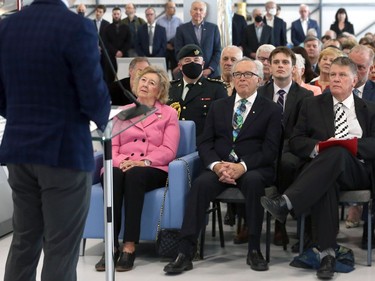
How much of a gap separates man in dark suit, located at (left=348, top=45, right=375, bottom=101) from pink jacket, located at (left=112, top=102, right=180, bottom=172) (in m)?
1.39

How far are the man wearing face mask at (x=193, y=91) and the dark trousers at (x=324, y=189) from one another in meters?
1.29

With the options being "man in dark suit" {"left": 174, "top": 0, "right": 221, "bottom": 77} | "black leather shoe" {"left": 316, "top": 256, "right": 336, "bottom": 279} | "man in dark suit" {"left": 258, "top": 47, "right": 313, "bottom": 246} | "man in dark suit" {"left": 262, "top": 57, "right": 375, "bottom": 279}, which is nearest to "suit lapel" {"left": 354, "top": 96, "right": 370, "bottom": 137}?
"man in dark suit" {"left": 262, "top": 57, "right": 375, "bottom": 279}

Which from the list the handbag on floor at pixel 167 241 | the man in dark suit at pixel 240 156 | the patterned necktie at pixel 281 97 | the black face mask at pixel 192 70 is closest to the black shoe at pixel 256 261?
the man in dark suit at pixel 240 156

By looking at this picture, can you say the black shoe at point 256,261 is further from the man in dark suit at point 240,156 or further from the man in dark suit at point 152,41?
the man in dark suit at point 152,41

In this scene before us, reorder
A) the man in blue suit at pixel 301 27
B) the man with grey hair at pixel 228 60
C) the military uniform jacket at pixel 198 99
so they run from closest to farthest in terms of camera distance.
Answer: the military uniform jacket at pixel 198 99, the man with grey hair at pixel 228 60, the man in blue suit at pixel 301 27

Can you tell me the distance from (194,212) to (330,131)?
964 millimetres

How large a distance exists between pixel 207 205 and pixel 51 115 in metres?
2.05

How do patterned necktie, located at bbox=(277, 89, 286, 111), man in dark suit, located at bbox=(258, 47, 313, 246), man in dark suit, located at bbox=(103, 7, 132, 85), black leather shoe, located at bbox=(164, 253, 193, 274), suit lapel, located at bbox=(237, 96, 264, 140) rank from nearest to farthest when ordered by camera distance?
black leather shoe, located at bbox=(164, 253, 193, 274) < suit lapel, located at bbox=(237, 96, 264, 140) < man in dark suit, located at bbox=(258, 47, 313, 246) < patterned necktie, located at bbox=(277, 89, 286, 111) < man in dark suit, located at bbox=(103, 7, 132, 85)

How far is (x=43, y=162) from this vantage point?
3.09 metres

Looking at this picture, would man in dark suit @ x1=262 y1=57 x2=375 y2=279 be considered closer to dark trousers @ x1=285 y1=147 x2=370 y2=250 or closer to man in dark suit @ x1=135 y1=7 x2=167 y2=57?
dark trousers @ x1=285 y1=147 x2=370 y2=250

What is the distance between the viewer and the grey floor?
473 cm

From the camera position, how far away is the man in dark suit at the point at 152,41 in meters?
13.6

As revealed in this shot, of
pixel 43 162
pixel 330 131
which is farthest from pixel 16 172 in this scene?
pixel 330 131

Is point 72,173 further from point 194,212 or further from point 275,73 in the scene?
point 275,73
